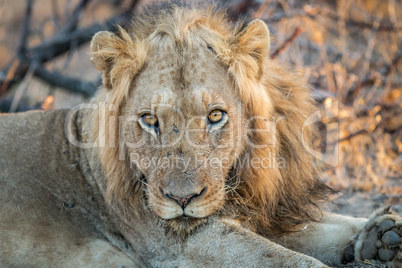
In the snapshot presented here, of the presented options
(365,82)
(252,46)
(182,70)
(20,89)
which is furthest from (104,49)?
(365,82)

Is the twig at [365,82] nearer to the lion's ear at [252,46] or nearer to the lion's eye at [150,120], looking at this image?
the lion's ear at [252,46]

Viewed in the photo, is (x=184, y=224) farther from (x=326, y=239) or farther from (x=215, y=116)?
(x=326, y=239)

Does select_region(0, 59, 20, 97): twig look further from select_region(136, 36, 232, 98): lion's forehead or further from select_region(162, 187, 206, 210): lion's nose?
select_region(162, 187, 206, 210): lion's nose

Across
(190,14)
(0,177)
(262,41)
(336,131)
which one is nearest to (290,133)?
(262,41)

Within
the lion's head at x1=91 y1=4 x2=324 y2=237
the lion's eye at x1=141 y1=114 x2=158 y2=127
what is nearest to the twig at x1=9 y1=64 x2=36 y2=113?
the lion's head at x1=91 y1=4 x2=324 y2=237

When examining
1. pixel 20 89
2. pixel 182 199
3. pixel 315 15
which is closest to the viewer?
pixel 182 199

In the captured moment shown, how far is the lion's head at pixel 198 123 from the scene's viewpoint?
135 inches

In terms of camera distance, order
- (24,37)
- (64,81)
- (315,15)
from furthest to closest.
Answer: (315,15)
(24,37)
(64,81)

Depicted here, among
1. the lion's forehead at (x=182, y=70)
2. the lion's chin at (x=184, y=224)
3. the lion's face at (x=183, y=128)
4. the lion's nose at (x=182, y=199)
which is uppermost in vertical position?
the lion's forehead at (x=182, y=70)

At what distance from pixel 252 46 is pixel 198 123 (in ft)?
2.64

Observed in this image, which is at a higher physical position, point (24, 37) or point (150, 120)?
point (24, 37)

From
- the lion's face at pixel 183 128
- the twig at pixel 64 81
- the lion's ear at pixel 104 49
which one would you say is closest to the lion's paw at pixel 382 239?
the lion's face at pixel 183 128

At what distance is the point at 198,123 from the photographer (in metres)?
3.45

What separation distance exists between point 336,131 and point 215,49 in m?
4.04
